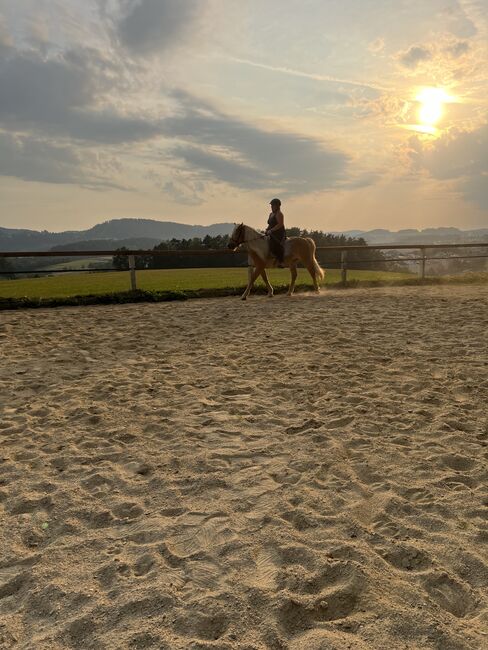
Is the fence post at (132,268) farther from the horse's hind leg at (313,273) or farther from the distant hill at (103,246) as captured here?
the distant hill at (103,246)

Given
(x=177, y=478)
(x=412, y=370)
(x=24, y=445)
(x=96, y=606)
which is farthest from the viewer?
(x=412, y=370)

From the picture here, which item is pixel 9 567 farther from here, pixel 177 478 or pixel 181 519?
pixel 177 478

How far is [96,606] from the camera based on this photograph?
2.21m

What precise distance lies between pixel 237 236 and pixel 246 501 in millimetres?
9146

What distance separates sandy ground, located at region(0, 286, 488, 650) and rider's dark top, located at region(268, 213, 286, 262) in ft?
19.0

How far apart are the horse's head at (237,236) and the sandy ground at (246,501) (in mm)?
5513

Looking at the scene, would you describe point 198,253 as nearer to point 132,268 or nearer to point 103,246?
point 132,268

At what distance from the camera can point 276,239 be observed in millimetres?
11898

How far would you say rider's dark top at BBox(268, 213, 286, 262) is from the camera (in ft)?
39.1

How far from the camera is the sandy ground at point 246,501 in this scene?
6.97ft

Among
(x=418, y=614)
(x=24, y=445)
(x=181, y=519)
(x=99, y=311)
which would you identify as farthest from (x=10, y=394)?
(x=99, y=311)

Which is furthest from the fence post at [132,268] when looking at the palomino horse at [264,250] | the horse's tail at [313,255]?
the horse's tail at [313,255]

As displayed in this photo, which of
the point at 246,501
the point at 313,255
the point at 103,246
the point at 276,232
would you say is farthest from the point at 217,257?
the point at 103,246

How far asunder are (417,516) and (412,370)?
313cm
